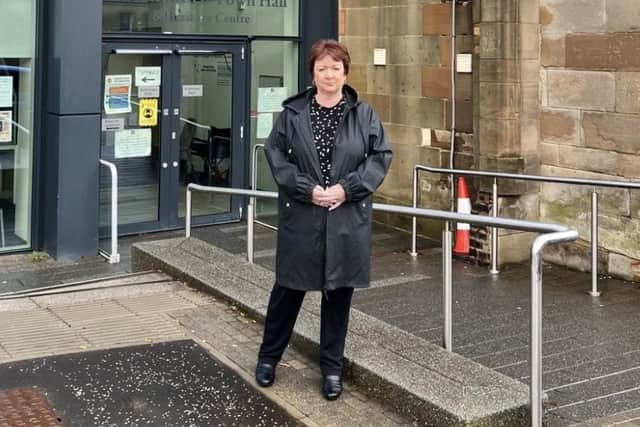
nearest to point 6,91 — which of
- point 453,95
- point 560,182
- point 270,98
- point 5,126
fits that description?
point 5,126

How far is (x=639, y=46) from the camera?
7969 mm

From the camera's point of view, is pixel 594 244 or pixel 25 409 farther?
pixel 594 244

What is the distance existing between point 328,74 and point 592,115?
5.01 m

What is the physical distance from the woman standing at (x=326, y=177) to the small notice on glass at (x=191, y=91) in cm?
715

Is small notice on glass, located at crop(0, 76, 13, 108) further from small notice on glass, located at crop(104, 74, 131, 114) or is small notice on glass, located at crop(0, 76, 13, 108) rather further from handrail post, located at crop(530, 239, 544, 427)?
handrail post, located at crop(530, 239, 544, 427)

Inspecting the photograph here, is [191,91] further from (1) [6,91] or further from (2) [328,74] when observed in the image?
(2) [328,74]

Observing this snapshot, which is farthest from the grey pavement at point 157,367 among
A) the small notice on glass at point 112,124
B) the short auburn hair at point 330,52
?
the small notice on glass at point 112,124

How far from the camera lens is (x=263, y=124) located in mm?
12094

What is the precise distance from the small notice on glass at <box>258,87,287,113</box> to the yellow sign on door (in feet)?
5.34

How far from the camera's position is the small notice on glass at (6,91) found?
9.77 metres

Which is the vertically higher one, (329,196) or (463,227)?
(329,196)

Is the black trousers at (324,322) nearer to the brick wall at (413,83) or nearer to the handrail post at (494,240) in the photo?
the handrail post at (494,240)

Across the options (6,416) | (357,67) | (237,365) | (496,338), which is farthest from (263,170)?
(6,416)

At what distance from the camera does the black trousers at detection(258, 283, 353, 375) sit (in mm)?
4500
